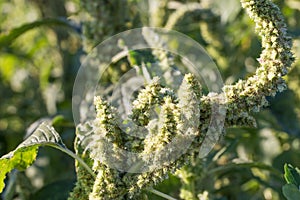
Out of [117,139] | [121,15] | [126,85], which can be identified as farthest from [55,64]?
[117,139]

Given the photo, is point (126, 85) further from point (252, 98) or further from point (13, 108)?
point (13, 108)

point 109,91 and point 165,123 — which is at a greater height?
point 109,91

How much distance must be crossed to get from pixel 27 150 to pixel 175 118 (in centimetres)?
37

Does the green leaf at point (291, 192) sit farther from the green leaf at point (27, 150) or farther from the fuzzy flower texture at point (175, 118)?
the green leaf at point (27, 150)

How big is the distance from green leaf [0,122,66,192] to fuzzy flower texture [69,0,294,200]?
0.48 feet

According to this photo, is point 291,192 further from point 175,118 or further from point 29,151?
point 29,151

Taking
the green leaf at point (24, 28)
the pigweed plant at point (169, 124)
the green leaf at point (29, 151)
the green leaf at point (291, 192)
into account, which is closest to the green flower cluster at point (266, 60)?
the pigweed plant at point (169, 124)

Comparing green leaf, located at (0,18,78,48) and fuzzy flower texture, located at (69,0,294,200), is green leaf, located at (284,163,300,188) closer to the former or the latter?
fuzzy flower texture, located at (69,0,294,200)

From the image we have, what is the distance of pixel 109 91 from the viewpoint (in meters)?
1.85

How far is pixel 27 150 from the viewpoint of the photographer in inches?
51.3

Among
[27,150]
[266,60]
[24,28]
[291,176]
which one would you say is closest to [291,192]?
[291,176]

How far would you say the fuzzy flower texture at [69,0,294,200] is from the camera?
1117 millimetres

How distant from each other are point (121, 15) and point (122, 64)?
17cm

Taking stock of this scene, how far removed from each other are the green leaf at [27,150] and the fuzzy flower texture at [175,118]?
0.48 feet
